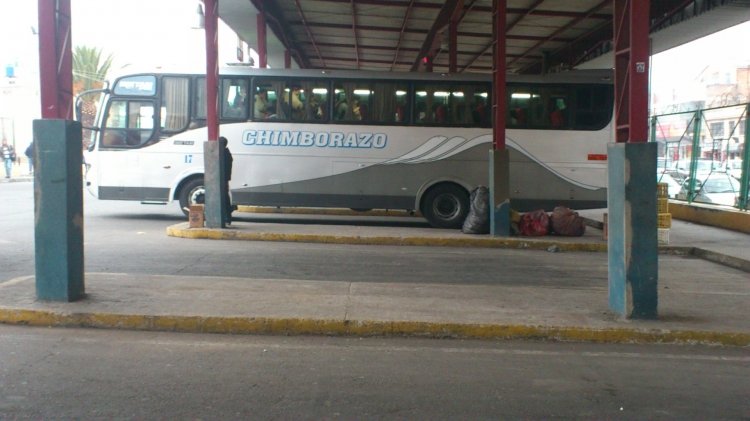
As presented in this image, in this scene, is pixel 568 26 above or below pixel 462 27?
below

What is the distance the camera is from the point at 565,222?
15.0 meters

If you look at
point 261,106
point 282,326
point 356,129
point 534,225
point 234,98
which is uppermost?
point 234,98

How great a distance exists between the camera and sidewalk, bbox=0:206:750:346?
23.6 ft

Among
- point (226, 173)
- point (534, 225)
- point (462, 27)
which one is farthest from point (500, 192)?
point (462, 27)

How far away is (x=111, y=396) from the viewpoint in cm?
520

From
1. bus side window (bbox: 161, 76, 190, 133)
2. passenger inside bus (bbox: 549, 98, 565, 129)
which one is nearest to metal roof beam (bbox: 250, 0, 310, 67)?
bus side window (bbox: 161, 76, 190, 133)

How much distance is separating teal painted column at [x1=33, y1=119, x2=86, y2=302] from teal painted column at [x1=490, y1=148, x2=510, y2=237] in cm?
883

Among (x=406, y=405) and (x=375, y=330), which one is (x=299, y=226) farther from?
(x=406, y=405)

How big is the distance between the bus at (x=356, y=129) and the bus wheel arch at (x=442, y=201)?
0.90 ft

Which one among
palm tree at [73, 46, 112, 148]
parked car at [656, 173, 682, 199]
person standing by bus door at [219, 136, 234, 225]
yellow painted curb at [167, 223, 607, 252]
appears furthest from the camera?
palm tree at [73, 46, 112, 148]

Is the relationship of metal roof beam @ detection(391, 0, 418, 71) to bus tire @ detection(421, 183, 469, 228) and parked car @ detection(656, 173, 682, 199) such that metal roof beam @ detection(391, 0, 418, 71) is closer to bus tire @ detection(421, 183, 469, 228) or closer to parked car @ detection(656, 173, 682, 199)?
bus tire @ detection(421, 183, 469, 228)

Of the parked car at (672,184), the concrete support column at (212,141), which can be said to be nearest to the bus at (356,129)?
the concrete support column at (212,141)

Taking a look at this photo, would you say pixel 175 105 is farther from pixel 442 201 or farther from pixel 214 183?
pixel 442 201

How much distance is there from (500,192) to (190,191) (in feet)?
24.6
